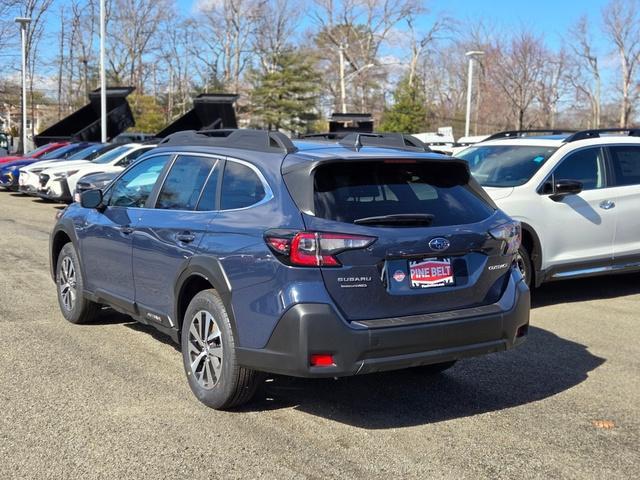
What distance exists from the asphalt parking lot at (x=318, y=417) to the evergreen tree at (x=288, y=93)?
4841cm

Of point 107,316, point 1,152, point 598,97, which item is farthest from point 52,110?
point 107,316

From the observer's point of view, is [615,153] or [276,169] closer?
[276,169]

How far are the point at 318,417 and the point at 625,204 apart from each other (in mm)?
5149

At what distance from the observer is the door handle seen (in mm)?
4547

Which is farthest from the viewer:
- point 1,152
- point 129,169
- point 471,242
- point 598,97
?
point 598,97

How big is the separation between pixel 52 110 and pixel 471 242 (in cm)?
5746

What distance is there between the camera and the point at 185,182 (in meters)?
5.03

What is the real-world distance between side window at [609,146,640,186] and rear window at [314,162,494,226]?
13.8 ft

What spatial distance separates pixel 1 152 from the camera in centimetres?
3516

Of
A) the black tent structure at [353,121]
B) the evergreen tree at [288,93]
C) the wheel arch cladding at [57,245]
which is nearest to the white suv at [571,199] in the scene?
the wheel arch cladding at [57,245]

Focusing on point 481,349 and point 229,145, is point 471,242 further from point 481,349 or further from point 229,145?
point 229,145

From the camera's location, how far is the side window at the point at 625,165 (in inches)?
317

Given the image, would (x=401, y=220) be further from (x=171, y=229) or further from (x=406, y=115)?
(x=406, y=115)

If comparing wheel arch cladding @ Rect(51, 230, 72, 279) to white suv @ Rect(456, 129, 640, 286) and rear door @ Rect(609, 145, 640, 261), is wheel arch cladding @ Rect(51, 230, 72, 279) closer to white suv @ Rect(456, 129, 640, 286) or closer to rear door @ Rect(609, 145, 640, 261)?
white suv @ Rect(456, 129, 640, 286)
